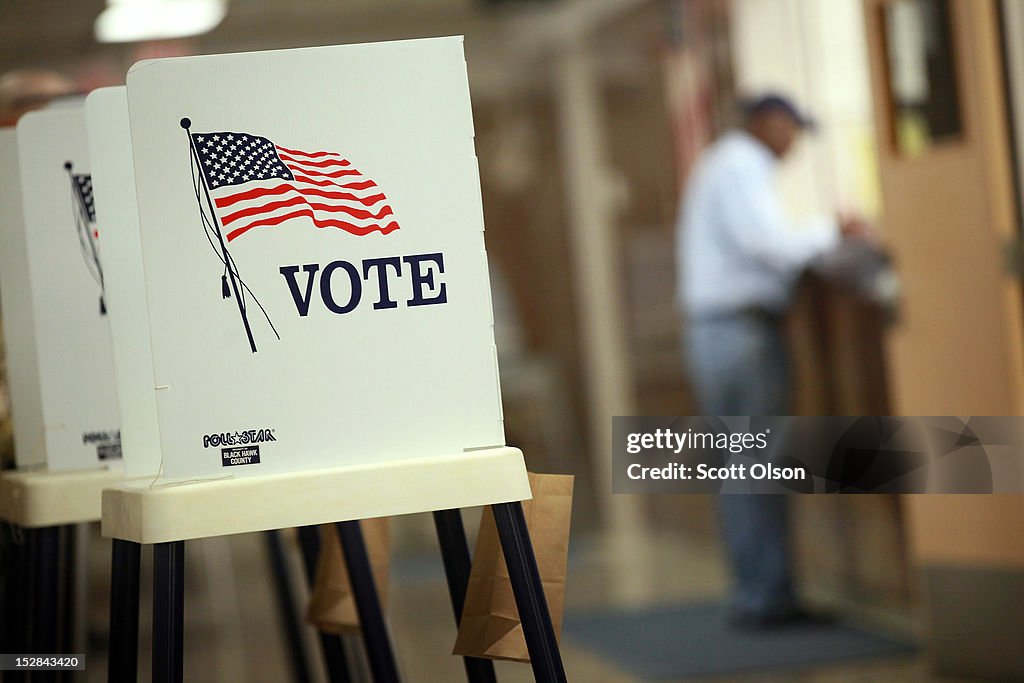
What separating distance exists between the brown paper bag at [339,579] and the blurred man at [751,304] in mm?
2128

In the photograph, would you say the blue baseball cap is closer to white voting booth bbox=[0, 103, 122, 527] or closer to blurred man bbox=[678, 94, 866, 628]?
blurred man bbox=[678, 94, 866, 628]

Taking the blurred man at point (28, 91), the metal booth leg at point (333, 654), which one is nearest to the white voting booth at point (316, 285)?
the metal booth leg at point (333, 654)

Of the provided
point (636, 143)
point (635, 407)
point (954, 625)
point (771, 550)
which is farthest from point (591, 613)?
point (636, 143)

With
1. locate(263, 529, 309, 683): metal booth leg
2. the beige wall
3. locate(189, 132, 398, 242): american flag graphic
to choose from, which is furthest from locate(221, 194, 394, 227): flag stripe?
the beige wall

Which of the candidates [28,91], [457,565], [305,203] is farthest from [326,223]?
[28,91]

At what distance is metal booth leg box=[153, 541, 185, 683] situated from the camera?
0.94 metres

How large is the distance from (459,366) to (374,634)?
0.47 meters

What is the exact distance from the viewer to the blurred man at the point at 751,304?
3592 mm

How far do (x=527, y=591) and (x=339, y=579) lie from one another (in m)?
0.56

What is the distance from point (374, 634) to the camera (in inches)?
52.6

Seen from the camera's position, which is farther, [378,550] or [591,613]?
[591,613]

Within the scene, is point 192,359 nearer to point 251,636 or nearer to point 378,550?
point 378,550

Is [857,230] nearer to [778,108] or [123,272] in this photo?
[778,108]

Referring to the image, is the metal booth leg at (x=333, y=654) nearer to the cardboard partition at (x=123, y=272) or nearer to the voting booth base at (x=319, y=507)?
the cardboard partition at (x=123, y=272)
